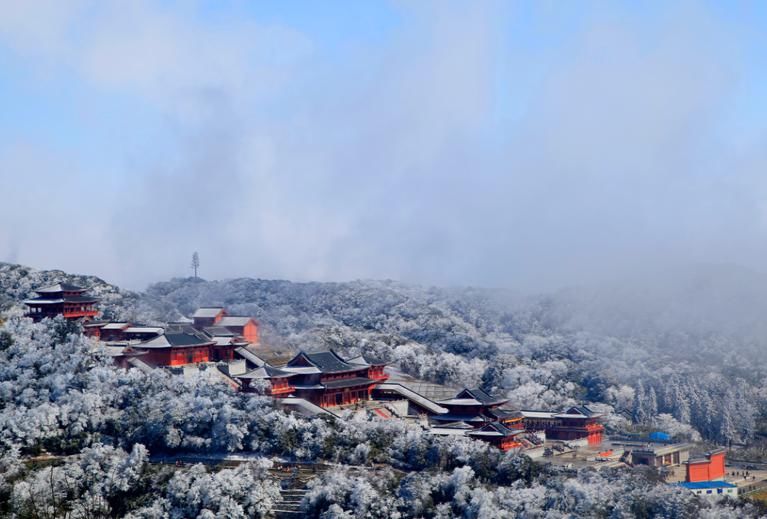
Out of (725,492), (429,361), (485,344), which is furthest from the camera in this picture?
(485,344)

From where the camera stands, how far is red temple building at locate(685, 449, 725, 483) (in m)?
79.9

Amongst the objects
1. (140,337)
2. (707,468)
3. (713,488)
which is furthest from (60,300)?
(707,468)

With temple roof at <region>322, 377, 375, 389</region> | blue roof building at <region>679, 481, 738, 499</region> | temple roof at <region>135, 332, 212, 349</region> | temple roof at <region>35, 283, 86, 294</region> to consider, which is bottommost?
blue roof building at <region>679, 481, 738, 499</region>

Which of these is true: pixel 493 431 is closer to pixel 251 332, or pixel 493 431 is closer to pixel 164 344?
pixel 164 344

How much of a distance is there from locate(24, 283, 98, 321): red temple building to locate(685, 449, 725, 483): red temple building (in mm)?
51501

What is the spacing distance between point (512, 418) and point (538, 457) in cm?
610

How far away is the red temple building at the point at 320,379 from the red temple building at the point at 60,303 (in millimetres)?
17615

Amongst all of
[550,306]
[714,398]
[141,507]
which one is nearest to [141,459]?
[141,507]

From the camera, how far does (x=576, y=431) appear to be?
8912 cm

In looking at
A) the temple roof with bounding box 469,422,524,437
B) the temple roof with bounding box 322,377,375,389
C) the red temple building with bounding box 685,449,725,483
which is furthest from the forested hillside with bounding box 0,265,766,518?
the red temple building with bounding box 685,449,725,483

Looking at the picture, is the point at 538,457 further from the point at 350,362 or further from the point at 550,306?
the point at 550,306

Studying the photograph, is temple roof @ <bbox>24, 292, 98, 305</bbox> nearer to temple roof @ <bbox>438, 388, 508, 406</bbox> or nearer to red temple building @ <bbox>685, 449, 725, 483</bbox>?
temple roof @ <bbox>438, 388, 508, 406</bbox>

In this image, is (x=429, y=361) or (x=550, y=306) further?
(x=550, y=306)

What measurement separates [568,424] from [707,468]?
12.6 meters
